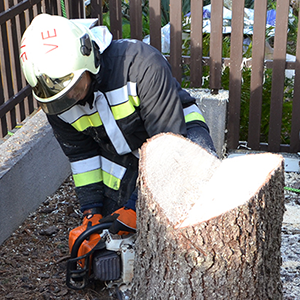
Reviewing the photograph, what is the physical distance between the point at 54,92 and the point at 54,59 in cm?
17

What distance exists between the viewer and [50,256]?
299 cm

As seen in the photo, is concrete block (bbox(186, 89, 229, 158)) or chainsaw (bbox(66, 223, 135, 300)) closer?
chainsaw (bbox(66, 223, 135, 300))

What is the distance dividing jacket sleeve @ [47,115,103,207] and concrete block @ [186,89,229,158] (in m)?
1.43

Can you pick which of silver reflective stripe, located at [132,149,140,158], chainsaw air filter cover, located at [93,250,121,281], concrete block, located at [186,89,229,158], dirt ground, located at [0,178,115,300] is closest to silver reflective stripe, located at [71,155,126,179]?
silver reflective stripe, located at [132,149,140,158]

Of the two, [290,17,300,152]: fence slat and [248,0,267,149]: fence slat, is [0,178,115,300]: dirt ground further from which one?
[290,17,300,152]: fence slat

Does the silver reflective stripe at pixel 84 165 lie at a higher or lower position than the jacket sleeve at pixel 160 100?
lower

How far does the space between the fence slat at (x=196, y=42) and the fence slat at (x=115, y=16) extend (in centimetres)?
73

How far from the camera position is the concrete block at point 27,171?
3.10 metres

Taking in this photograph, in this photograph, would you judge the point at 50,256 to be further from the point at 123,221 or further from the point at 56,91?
the point at 56,91

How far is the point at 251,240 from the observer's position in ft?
5.81

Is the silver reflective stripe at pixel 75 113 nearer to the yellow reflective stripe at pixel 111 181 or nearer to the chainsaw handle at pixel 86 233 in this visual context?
the yellow reflective stripe at pixel 111 181

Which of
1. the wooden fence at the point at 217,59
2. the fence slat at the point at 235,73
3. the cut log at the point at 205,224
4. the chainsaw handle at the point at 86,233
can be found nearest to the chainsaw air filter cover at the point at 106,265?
the chainsaw handle at the point at 86,233

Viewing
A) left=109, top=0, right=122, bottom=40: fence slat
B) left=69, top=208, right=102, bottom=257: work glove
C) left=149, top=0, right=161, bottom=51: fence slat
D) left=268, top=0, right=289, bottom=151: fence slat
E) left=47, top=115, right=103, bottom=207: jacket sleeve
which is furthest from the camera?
left=109, top=0, right=122, bottom=40: fence slat

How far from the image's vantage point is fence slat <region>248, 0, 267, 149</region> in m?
3.90
